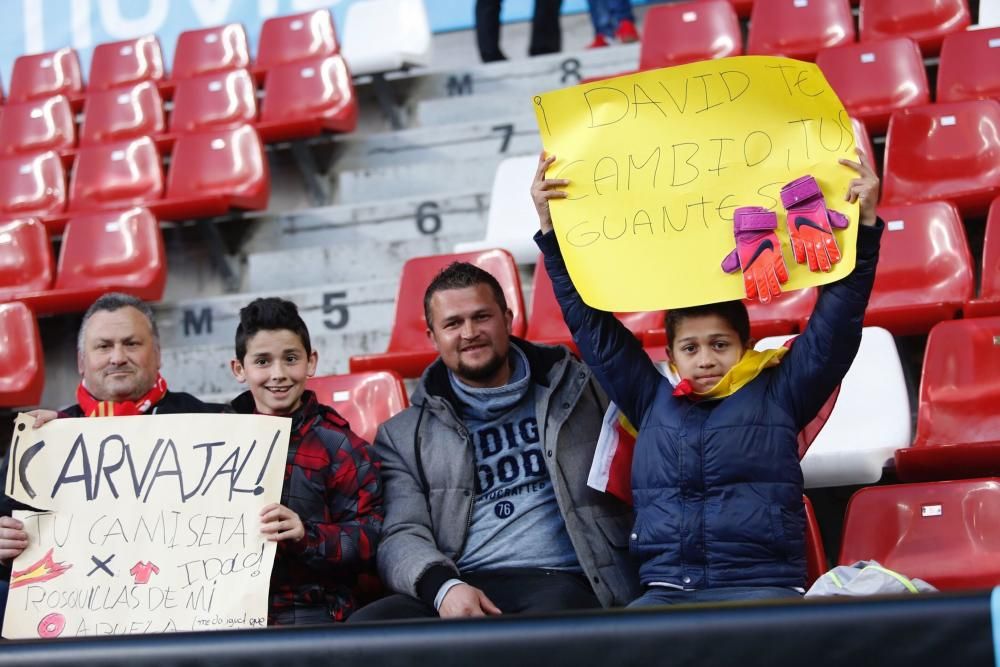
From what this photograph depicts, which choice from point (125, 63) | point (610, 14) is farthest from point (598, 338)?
point (125, 63)

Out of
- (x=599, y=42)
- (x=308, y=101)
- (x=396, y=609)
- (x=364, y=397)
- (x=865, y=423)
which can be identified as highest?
(x=599, y=42)

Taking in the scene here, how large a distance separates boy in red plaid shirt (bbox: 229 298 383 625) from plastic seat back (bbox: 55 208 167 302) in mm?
1998

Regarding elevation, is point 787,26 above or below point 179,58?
below

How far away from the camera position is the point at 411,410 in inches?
97.4

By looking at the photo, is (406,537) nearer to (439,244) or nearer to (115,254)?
(439,244)

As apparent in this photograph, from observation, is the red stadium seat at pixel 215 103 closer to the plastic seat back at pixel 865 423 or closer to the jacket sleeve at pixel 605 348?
the plastic seat back at pixel 865 423

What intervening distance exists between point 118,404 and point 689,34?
3.18m

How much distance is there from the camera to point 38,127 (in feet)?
18.6

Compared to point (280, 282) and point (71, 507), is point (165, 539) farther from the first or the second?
point (280, 282)

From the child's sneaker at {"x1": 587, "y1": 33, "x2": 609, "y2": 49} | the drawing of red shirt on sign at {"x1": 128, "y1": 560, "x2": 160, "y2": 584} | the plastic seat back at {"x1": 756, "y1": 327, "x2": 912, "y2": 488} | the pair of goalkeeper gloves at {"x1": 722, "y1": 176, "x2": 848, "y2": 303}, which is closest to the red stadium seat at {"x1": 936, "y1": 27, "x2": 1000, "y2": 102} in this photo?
the child's sneaker at {"x1": 587, "y1": 33, "x2": 609, "y2": 49}

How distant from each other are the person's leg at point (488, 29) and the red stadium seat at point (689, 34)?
2.59 ft

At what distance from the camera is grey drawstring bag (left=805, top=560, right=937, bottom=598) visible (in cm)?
173

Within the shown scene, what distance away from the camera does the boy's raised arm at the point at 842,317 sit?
6.67ft

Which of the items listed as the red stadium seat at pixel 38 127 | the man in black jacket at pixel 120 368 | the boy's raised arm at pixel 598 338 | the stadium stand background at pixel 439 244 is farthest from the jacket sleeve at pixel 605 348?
the red stadium seat at pixel 38 127
